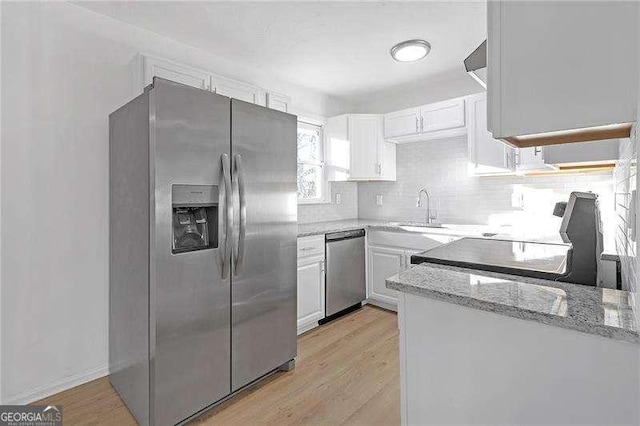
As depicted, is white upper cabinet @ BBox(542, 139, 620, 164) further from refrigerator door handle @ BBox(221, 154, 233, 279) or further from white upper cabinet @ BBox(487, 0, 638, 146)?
refrigerator door handle @ BBox(221, 154, 233, 279)

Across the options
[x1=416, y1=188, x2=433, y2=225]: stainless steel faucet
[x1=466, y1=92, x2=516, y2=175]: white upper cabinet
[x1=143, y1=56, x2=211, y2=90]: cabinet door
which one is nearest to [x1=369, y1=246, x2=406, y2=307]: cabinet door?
[x1=416, y1=188, x2=433, y2=225]: stainless steel faucet

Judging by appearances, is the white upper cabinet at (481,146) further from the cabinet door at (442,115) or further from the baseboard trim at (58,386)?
the baseboard trim at (58,386)

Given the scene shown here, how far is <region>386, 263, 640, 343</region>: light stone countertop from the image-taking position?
0.83m

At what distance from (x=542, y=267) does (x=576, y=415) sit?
545 millimetres

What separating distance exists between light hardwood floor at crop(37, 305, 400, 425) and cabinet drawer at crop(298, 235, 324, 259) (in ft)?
2.63

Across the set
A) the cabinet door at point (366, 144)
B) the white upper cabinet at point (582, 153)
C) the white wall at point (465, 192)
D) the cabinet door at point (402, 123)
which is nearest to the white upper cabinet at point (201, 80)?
the cabinet door at point (366, 144)

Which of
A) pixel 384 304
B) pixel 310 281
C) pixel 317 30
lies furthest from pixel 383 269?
pixel 317 30

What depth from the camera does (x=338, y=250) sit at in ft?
11.2

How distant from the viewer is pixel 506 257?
147 cm

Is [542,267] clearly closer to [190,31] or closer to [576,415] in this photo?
[576,415]

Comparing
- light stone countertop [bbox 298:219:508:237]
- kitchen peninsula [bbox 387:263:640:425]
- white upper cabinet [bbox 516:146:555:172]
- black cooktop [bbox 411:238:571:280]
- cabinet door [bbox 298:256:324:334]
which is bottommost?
cabinet door [bbox 298:256:324:334]

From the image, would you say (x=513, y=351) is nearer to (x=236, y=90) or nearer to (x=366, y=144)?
(x=236, y=90)

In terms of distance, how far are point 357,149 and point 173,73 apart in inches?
84.8

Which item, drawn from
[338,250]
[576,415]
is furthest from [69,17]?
[576,415]
